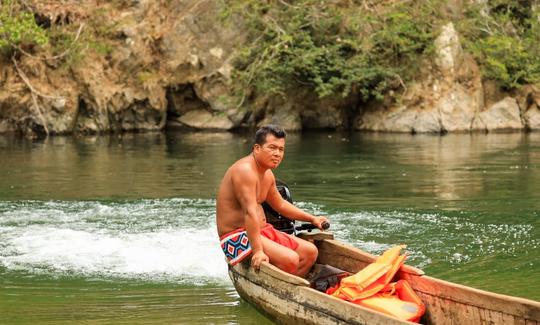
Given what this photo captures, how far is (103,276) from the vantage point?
908 cm

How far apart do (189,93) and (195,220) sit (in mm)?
21340

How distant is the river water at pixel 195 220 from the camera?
824 centimetres

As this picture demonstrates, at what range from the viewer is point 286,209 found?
8203mm

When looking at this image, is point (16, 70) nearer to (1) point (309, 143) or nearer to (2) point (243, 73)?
(2) point (243, 73)

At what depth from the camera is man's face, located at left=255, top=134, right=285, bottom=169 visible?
734cm

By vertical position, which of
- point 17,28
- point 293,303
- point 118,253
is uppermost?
point 17,28

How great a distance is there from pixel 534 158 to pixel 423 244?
1100 centimetres

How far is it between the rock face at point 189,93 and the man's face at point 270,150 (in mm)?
22930

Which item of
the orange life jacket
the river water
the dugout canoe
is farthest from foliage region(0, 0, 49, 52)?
the orange life jacket

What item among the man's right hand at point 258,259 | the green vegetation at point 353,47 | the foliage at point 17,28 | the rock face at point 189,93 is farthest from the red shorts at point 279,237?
the rock face at point 189,93

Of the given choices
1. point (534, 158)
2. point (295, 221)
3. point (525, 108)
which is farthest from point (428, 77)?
point (295, 221)

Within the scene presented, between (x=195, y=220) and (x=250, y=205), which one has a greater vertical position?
(x=250, y=205)

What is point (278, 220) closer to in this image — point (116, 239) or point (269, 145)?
point (269, 145)

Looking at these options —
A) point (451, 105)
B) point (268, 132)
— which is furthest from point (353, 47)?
point (268, 132)
